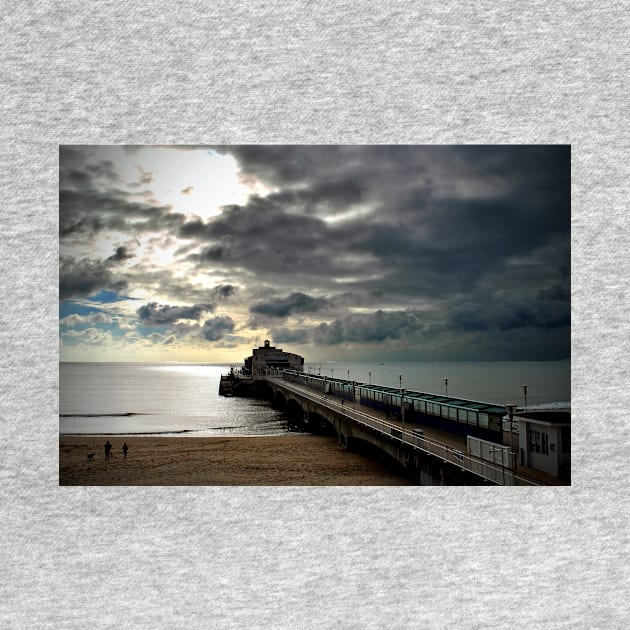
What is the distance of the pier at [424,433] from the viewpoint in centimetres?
453

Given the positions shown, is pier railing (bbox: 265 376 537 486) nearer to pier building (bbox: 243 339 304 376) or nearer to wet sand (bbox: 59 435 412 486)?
wet sand (bbox: 59 435 412 486)

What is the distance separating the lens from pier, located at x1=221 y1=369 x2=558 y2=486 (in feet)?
14.9

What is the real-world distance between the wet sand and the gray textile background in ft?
0.71

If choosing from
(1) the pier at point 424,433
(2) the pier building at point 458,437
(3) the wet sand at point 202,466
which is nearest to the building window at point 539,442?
(2) the pier building at point 458,437

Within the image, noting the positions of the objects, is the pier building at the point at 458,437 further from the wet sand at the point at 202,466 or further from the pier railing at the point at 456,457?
the wet sand at the point at 202,466

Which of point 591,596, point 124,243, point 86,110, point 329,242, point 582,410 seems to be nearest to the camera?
→ point 591,596

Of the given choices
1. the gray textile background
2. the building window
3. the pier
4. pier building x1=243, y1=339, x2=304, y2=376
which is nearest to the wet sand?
the gray textile background

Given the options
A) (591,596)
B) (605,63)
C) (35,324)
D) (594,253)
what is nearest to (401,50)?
(605,63)

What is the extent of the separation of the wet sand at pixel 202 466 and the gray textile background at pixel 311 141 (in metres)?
0.22

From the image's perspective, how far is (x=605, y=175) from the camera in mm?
4547

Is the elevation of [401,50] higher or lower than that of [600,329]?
higher

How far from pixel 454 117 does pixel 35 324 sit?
14.2 feet

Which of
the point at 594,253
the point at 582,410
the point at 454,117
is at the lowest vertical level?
the point at 582,410

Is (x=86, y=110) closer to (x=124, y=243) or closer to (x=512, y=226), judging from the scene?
(x=124, y=243)
